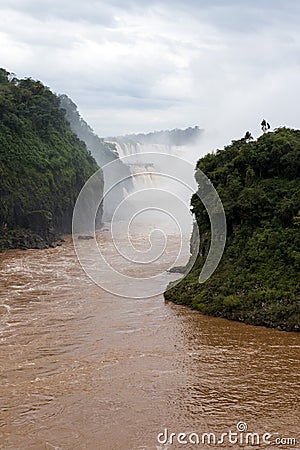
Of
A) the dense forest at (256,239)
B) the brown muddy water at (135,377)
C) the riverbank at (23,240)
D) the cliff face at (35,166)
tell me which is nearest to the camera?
the brown muddy water at (135,377)

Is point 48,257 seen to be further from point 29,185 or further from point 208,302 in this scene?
point 208,302

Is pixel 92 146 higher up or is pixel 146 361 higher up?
pixel 92 146

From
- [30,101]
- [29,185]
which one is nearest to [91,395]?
[29,185]

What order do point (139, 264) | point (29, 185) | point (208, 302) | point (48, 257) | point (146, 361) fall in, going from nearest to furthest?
1. point (146, 361)
2. point (208, 302)
3. point (139, 264)
4. point (48, 257)
5. point (29, 185)

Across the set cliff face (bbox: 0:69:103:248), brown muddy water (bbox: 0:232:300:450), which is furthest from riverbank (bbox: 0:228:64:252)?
brown muddy water (bbox: 0:232:300:450)

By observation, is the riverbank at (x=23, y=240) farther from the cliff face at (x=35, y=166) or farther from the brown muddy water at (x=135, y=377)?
the brown muddy water at (x=135, y=377)

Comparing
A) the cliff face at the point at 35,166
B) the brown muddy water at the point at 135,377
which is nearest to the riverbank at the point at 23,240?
the cliff face at the point at 35,166
